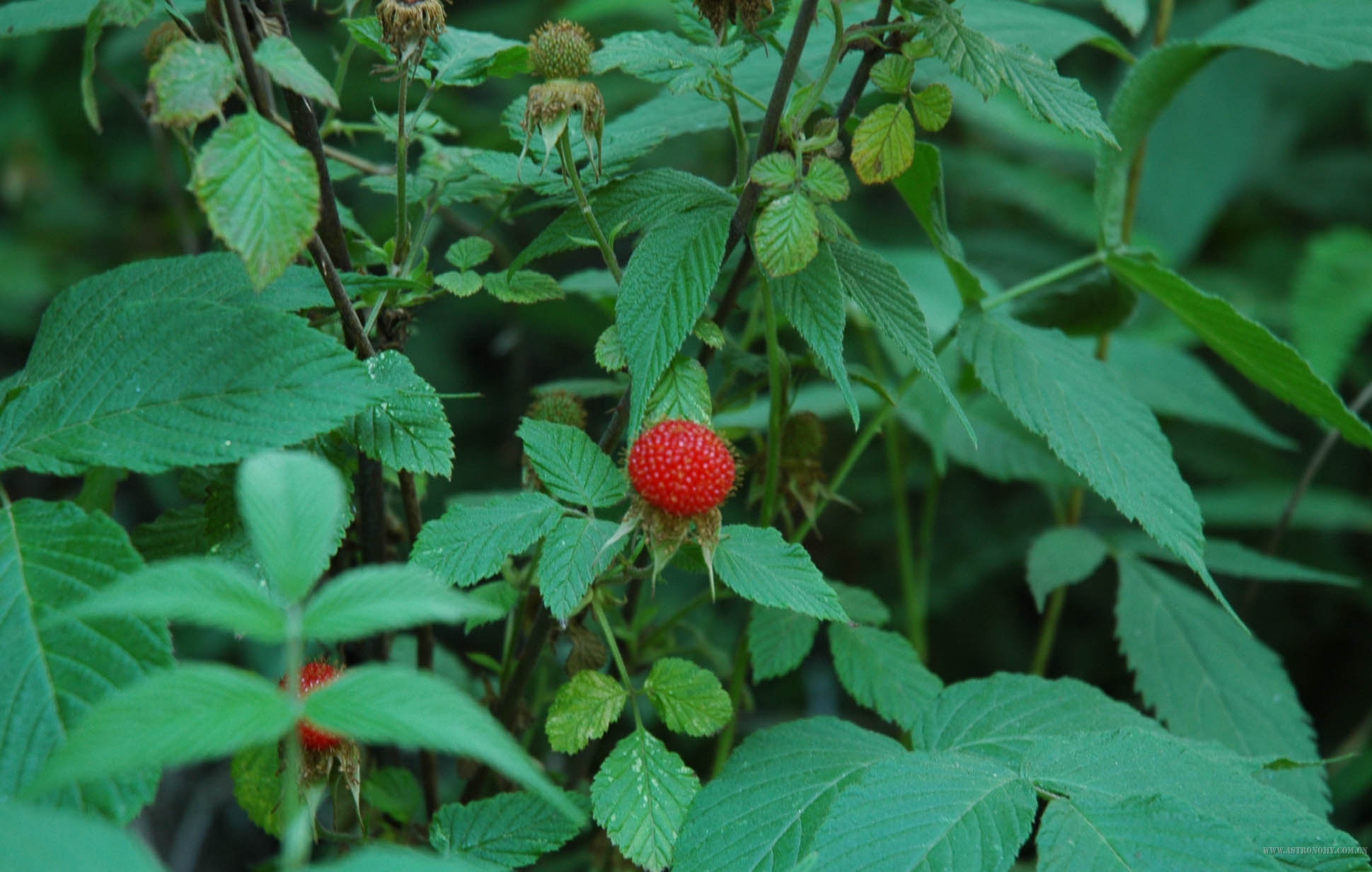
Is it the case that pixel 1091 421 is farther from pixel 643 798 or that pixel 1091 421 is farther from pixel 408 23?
pixel 408 23

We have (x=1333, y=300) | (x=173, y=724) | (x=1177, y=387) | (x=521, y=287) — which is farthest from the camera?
(x=1333, y=300)

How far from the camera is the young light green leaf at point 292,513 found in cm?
44

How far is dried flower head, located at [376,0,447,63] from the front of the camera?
0.65 metres

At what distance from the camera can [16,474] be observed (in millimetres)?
2023

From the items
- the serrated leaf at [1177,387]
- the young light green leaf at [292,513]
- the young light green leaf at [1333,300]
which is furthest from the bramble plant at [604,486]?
the young light green leaf at [1333,300]

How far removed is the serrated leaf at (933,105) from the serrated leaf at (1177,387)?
68 centimetres

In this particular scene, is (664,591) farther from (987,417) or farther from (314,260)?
(314,260)

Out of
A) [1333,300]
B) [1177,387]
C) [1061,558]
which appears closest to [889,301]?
[1061,558]

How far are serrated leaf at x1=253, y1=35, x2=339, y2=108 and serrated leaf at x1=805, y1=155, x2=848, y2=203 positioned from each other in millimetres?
285

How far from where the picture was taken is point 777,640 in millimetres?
860

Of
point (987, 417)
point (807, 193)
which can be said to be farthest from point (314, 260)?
point (987, 417)

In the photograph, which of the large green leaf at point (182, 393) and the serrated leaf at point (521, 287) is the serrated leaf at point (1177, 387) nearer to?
the serrated leaf at point (521, 287)

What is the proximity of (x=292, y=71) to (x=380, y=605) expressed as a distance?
0.94 ft

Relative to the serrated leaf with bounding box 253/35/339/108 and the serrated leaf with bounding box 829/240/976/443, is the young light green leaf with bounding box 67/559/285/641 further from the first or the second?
the serrated leaf with bounding box 829/240/976/443
